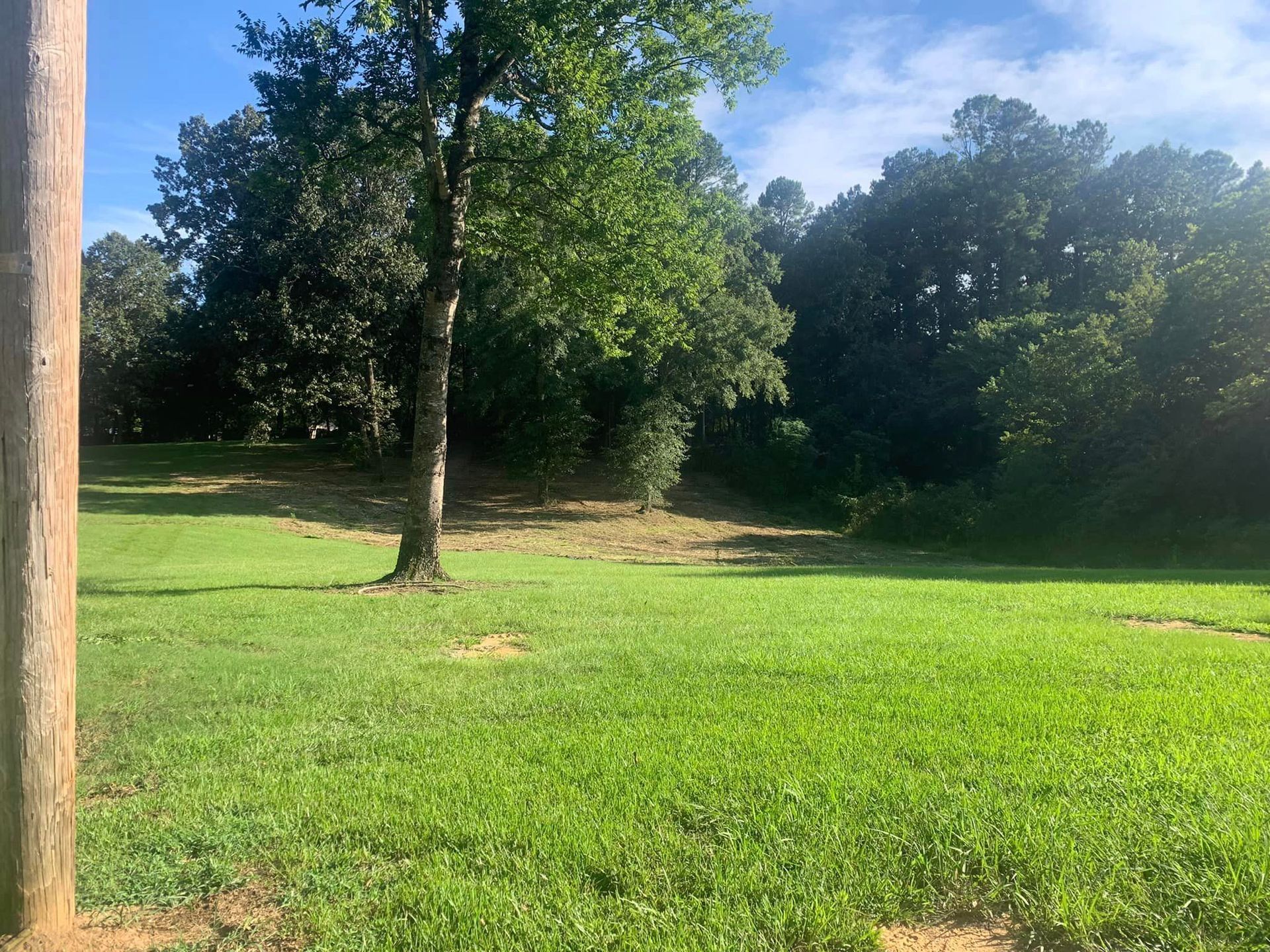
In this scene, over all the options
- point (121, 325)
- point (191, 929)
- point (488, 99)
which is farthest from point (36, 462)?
point (121, 325)

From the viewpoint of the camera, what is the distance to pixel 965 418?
42188mm

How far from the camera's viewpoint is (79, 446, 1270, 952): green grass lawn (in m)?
2.70

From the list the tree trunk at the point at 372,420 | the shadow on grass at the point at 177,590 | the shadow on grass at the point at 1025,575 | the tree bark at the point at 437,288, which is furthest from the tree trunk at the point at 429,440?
the tree trunk at the point at 372,420

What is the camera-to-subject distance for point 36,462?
2.64m

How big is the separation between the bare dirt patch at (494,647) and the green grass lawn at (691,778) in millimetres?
167

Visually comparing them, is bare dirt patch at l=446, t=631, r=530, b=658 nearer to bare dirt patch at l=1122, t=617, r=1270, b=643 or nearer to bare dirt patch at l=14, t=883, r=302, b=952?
bare dirt patch at l=14, t=883, r=302, b=952

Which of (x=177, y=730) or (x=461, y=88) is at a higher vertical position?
(x=461, y=88)

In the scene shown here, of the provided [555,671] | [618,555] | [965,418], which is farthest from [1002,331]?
[555,671]

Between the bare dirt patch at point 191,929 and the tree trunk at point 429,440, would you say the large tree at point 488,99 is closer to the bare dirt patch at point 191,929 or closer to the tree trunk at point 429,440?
the tree trunk at point 429,440

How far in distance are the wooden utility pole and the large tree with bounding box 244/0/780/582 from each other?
28.4 feet

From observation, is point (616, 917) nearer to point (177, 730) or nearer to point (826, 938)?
point (826, 938)

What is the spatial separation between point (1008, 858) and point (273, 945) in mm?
2657

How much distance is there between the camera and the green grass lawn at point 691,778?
2699 mm

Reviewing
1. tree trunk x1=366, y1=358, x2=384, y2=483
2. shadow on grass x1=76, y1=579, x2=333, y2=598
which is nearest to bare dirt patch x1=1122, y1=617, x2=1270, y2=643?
shadow on grass x1=76, y1=579, x2=333, y2=598
